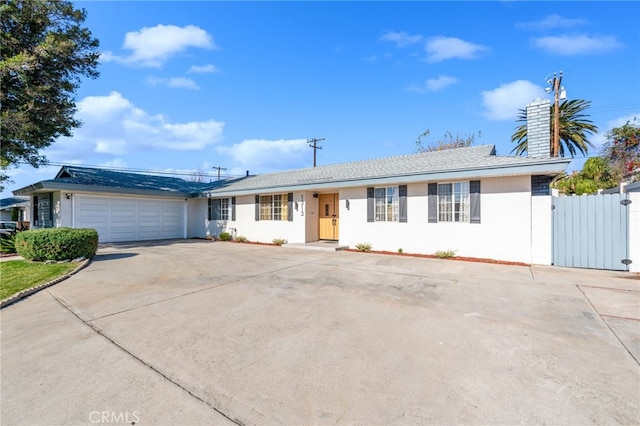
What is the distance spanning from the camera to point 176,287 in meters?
6.25

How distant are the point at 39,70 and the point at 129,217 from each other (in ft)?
24.1

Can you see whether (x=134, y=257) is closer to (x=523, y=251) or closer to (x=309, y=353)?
(x=309, y=353)

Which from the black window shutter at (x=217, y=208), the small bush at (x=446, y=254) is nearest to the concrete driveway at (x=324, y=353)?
the small bush at (x=446, y=254)

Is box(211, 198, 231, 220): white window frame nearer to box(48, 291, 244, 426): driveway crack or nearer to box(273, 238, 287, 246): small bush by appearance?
box(273, 238, 287, 246): small bush

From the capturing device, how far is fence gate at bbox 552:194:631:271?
7.79 m

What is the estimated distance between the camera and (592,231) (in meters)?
8.09

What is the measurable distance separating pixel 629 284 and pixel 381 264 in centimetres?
541

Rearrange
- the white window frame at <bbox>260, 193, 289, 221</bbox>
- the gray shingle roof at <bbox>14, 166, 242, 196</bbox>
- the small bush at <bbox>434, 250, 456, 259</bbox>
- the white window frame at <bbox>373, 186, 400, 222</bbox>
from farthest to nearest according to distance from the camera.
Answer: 1. the white window frame at <bbox>260, 193, 289, 221</bbox>
2. the gray shingle roof at <bbox>14, 166, 242, 196</bbox>
3. the white window frame at <bbox>373, 186, 400, 222</bbox>
4. the small bush at <bbox>434, 250, 456, 259</bbox>

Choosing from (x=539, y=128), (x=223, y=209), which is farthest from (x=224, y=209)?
(x=539, y=128)

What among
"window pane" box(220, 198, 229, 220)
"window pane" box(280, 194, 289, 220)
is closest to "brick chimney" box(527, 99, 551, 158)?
"window pane" box(280, 194, 289, 220)

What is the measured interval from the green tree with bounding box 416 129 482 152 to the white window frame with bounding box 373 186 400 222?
18221mm

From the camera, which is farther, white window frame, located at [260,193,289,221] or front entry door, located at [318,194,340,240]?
white window frame, located at [260,193,289,221]

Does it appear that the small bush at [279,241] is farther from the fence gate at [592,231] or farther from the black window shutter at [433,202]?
→ the fence gate at [592,231]

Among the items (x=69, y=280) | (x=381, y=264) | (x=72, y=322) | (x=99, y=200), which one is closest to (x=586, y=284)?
(x=381, y=264)
